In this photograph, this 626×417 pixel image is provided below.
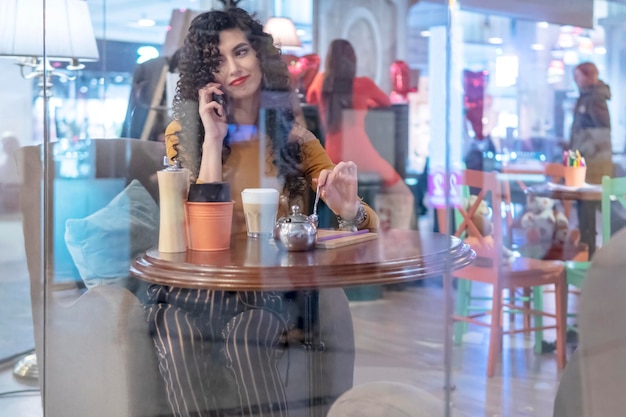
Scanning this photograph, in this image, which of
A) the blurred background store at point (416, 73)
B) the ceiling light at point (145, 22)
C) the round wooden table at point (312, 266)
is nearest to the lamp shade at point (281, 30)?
the blurred background store at point (416, 73)

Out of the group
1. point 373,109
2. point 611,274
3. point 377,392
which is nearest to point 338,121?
point 373,109

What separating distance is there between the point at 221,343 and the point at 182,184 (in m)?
0.28

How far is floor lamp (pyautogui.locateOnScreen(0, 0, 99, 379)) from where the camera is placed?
1368 mm

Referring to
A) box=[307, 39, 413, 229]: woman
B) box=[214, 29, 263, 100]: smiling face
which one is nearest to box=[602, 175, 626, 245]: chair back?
box=[307, 39, 413, 229]: woman

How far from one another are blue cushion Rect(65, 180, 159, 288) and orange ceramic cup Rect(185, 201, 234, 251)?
84mm

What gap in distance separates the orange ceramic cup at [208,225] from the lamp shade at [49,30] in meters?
0.40

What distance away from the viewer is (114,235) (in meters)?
1.34

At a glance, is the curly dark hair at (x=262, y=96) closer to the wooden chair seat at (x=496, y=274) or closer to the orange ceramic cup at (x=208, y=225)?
the orange ceramic cup at (x=208, y=225)

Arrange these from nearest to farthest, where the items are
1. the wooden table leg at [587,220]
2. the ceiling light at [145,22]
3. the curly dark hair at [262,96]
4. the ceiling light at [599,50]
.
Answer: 1. the wooden table leg at [587,220]
2. the ceiling light at [599,50]
3. the curly dark hair at [262,96]
4. the ceiling light at [145,22]

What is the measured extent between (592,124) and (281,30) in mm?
548

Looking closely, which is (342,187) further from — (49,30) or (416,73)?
(49,30)

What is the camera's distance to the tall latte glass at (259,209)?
1221mm

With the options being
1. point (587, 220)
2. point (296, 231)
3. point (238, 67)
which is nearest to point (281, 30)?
point (238, 67)

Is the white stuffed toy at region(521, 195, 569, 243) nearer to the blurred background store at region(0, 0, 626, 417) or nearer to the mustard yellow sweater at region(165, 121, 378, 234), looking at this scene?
the blurred background store at region(0, 0, 626, 417)
